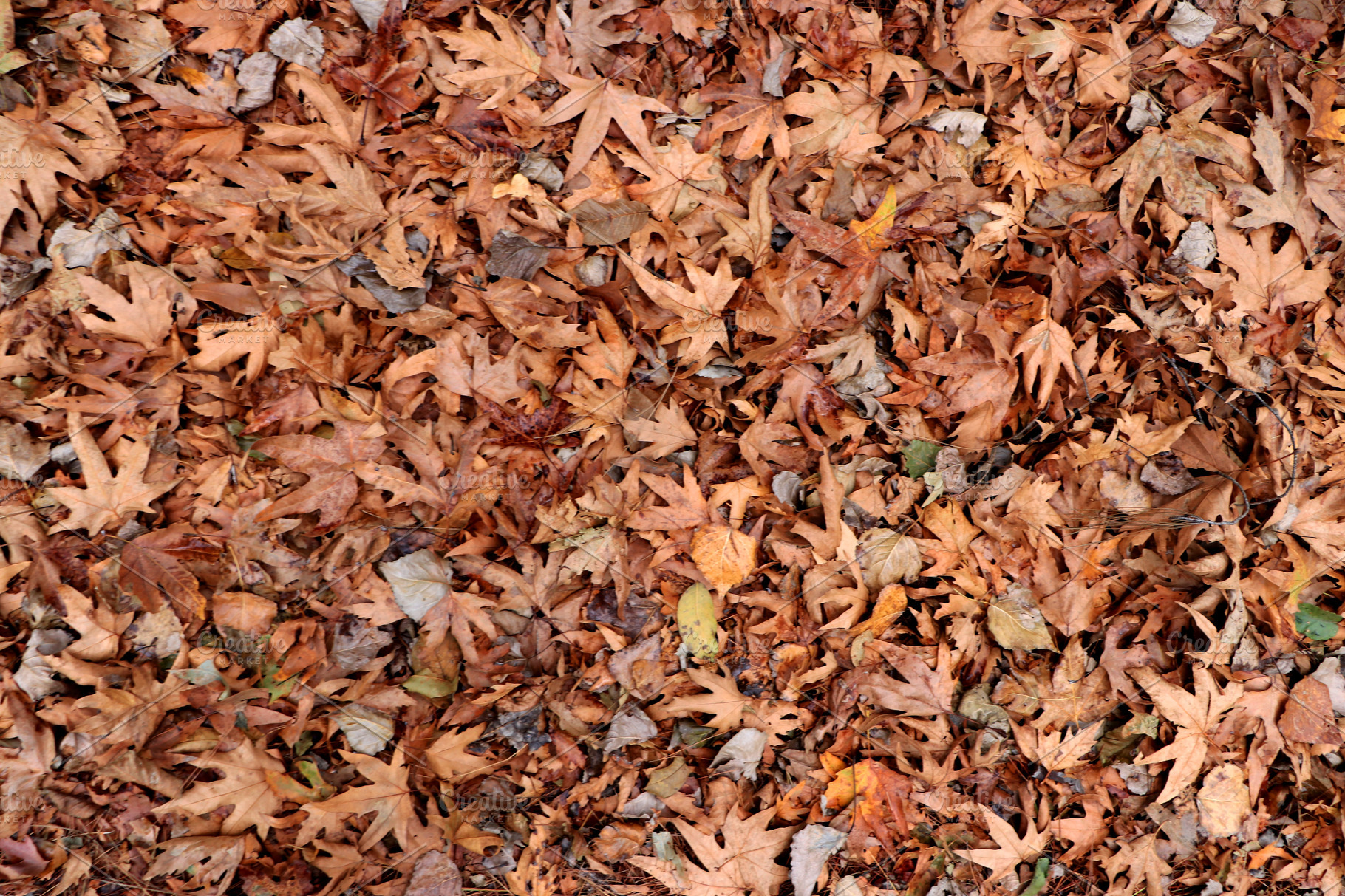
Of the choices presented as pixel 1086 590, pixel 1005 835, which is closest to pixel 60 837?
pixel 1005 835

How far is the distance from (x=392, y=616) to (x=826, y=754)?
122 cm

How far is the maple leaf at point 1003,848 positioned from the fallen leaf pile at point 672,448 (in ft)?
0.05

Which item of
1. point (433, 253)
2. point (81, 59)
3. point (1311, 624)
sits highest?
point (81, 59)

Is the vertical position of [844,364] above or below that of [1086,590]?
above

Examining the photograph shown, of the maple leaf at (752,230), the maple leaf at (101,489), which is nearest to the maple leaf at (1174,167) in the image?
the maple leaf at (752,230)

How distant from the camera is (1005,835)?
1.94 meters

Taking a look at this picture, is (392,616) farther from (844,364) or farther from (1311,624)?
(1311,624)

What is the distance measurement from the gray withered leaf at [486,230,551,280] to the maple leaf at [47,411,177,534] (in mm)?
1009

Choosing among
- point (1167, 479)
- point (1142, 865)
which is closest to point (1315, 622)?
point (1167, 479)

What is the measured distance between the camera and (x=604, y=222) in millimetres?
1907

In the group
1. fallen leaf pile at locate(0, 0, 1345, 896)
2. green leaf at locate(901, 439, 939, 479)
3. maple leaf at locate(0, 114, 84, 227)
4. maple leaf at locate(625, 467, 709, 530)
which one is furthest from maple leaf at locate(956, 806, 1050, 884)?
maple leaf at locate(0, 114, 84, 227)

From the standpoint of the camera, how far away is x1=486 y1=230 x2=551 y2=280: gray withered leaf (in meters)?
1.88

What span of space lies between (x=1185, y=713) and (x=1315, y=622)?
1.58 feet

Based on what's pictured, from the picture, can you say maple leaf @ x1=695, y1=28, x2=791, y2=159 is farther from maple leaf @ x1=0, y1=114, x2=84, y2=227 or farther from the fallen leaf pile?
maple leaf @ x1=0, y1=114, x2=84, y2=227
